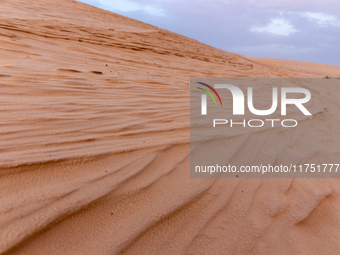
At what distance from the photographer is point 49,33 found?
583cm

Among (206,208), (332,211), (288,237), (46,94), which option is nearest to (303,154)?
(332,211)

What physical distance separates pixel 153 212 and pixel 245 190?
72cm

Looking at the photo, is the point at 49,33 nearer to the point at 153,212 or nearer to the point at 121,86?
the point at 121,86

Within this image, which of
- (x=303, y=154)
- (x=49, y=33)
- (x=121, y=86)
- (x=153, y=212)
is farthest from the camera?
(x=49, y=33)

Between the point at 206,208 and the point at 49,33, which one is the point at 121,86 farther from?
the point at 49,33

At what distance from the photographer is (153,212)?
52.6 inches

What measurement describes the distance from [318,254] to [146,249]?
969 mm

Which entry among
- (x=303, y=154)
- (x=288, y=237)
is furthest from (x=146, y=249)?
(x=303, y=154)

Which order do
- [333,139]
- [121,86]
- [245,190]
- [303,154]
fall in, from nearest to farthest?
1. [245,190]
2. [303,154]
3. [333,139]
4. [121,86]

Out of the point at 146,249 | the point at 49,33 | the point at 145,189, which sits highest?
the point at 49,33

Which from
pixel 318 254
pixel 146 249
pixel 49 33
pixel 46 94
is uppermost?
pixel 49 33

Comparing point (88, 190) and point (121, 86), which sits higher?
point (121, 86)

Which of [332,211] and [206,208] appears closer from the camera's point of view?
[206,208]

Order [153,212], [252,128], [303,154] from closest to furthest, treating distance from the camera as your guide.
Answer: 1. [153,212]
2. [303,154]
3. [252,128]
